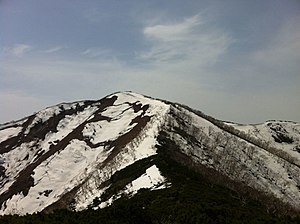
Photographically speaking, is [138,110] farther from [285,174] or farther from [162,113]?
[285,174]

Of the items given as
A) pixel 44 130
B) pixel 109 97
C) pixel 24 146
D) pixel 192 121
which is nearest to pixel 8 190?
pixel 24 146

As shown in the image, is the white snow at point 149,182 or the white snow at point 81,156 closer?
the white snow at point 149,182

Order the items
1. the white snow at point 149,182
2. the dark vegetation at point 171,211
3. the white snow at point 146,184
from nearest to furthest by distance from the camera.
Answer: the dark vegetation at point 171,211 < the white snow at point 146,184 < the white snow at point 149,182

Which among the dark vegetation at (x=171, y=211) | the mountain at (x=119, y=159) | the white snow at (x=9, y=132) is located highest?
the dark vegetation at (x=171, y=211)

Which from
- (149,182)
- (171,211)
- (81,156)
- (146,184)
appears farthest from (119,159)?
(171,211)

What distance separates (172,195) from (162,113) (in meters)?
68.2

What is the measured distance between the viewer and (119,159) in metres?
91.4

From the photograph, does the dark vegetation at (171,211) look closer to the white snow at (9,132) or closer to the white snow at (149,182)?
the white snow at (149,182)

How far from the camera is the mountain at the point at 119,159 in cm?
8025

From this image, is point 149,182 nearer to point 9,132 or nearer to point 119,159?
point 119,159

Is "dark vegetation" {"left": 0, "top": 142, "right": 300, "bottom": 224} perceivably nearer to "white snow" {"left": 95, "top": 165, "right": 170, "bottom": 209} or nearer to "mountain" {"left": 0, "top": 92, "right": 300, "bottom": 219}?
"white snow" {"left": 95, "top": 165, "right": 170, "bottom": 209}

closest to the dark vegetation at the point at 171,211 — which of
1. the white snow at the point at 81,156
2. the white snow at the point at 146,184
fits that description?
the white snow at the point at 146,184

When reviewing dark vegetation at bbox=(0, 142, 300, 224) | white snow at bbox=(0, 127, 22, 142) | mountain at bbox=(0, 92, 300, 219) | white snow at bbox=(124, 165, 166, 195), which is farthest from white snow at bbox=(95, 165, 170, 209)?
white snow at bbox=(0, 127, 22, 142)

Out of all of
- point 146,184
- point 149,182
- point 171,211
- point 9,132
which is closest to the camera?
point 171,211
